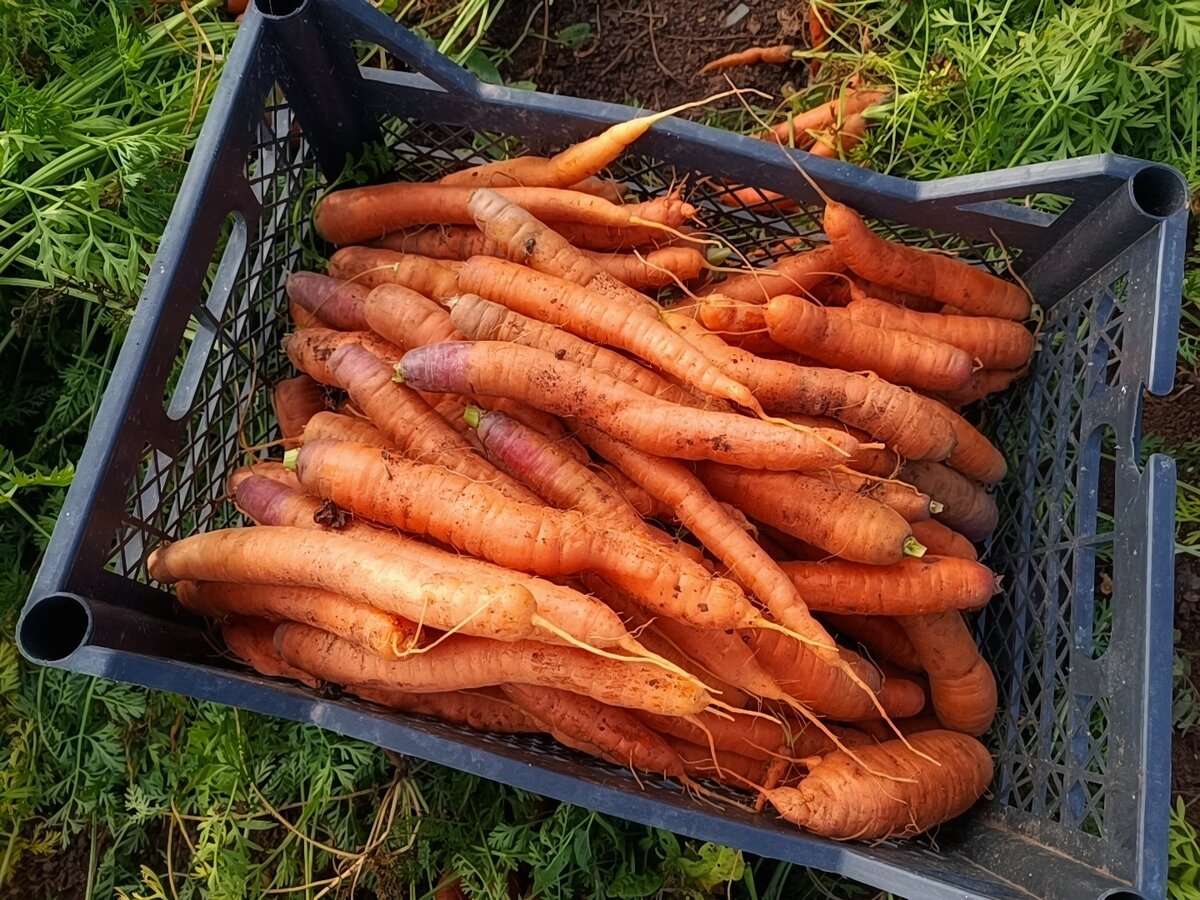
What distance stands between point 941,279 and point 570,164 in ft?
3.29


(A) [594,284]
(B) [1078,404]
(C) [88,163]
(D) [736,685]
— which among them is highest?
(C) [88,163]

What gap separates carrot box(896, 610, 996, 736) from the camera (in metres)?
2.04

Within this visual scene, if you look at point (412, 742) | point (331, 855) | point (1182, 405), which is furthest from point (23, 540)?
point (1182, 405)

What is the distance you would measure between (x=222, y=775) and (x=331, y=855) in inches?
15.6

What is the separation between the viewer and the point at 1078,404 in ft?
6.56

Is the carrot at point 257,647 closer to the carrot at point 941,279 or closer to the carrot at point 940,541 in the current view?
the carrot at point 940,541

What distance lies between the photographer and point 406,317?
206 cm

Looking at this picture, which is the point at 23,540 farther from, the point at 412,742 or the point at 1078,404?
the point at 1078,404

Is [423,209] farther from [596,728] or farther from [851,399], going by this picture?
[596,728]

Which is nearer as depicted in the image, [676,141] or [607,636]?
[607,636]

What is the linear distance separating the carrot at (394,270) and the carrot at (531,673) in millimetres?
940

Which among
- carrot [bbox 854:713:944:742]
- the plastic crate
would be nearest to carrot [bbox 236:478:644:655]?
the plastic crate

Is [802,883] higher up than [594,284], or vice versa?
[594,284]

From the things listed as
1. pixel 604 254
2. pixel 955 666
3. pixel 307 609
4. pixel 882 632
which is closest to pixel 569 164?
pixel 604 254
